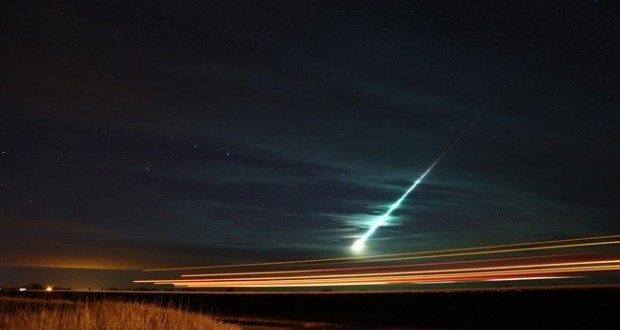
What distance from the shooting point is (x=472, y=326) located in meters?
18.6

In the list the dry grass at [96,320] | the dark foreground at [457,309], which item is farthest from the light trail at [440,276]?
the dry grass at [96,320]

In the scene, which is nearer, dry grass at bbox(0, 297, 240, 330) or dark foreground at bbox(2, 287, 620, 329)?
dry grass at bbox(0, 297, 240, 330)

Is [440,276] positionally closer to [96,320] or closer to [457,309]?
[457,309]

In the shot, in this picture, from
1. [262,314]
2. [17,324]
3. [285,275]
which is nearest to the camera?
[17,324]

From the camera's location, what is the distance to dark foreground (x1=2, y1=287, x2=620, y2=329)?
18422 mm

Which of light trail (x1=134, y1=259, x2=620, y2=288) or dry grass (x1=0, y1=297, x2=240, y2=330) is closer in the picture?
dry grass (x1=0, y1=297, x2=240, y2=330)

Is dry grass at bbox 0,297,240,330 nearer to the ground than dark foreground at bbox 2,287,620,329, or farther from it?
nearer to the ground

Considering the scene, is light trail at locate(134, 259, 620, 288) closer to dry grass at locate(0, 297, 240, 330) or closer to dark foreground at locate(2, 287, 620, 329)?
dark foreground at locate(2, 287, 620, 329)

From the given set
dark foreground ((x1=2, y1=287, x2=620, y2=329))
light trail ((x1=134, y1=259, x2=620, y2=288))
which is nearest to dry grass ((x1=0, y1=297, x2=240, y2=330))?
dark foreground ((x1=2, y1=287, x2=620, y2=329))

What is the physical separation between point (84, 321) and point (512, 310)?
1211 cm

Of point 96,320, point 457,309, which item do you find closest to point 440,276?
point 457,309

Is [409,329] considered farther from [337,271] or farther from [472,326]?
[337,271]

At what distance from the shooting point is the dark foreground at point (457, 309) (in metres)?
18.4

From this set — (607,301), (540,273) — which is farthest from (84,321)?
(540,273)
